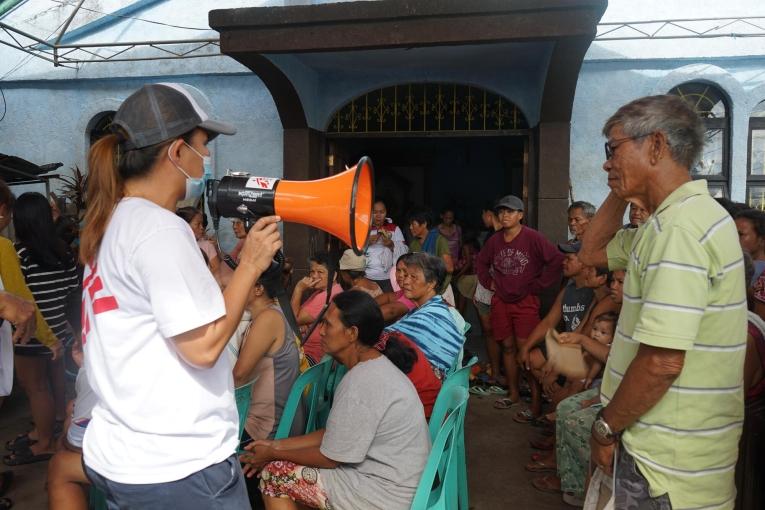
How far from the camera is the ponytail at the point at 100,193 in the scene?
54.1 inches

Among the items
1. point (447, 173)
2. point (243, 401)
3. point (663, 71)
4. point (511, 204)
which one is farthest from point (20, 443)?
point (447, 173)

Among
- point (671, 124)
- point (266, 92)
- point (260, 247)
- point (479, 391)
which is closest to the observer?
point (260, 247)

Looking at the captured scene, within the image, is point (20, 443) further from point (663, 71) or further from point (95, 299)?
point (663, 71)

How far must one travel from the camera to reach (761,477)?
215 cm

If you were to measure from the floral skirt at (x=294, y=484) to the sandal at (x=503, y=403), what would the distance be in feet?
8.83

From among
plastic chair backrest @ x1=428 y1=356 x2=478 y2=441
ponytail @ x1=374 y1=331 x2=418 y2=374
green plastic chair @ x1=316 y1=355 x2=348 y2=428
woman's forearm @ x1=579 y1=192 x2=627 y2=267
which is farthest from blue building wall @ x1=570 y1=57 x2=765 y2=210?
woman's forearm @ x1=579 y1=192 x2=627 y2=267

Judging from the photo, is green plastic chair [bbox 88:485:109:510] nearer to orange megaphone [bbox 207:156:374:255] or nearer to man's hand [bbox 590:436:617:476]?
orange megaphone [bbox 207:156:374:255]

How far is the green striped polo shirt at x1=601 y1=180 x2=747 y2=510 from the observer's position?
4.53 ft

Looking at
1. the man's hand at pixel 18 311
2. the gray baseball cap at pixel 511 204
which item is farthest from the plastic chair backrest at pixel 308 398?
the gray baseball cap at pixel 511 204

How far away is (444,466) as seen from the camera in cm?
231

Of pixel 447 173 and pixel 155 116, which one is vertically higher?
pixel 447 173

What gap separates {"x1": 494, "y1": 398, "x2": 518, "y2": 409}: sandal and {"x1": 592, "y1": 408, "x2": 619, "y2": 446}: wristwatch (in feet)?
10.6

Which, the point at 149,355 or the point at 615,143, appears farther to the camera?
the point at 615,143

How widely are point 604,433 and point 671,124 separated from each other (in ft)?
2.72
